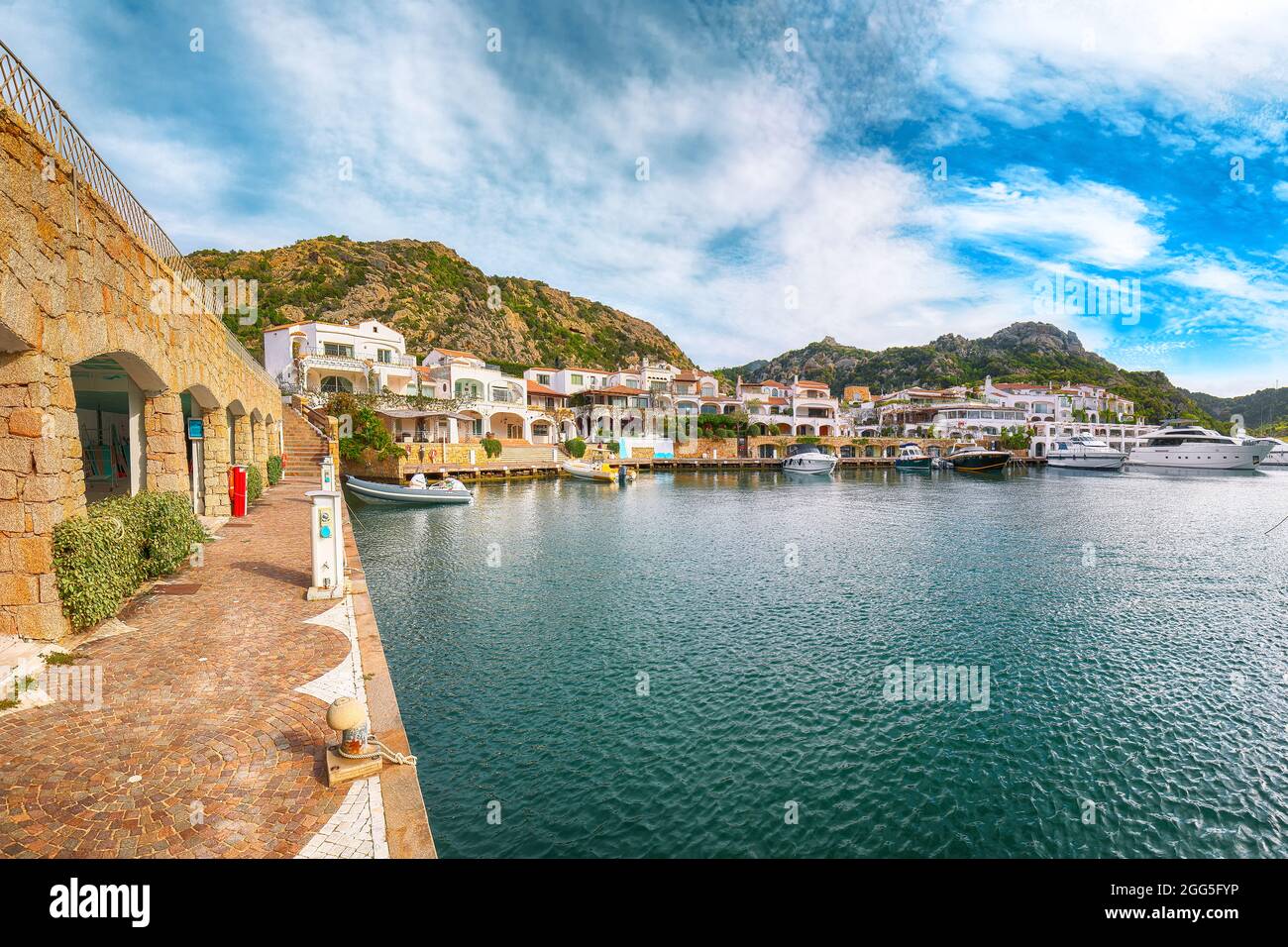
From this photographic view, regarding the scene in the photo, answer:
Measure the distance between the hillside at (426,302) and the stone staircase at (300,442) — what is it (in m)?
34.2

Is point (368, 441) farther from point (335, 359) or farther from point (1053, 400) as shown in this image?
point (1053, 400)

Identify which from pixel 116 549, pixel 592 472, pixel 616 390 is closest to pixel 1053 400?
pixel 616 390

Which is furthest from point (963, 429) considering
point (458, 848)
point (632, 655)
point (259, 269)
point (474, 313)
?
point (259, 269)

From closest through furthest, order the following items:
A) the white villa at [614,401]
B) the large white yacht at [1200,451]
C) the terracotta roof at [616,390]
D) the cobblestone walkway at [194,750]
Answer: the cobblestone walkway at [194,750]
the white villa at [614,401]
the large white yacht at [1200,451]
the terracotta roof at [616,390]

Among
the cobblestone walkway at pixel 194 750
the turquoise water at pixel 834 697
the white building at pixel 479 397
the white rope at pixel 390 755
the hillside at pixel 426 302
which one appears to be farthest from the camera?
the hillside at pixel 426 302

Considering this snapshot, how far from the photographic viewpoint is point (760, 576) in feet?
59.2

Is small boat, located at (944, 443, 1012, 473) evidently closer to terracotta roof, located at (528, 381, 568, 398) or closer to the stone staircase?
terracotta roof, located at (528, 381, 568, 398)

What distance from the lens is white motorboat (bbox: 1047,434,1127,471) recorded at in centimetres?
7331

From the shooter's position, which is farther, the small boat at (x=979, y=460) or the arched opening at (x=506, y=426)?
the small boat at (x=979, y=460)

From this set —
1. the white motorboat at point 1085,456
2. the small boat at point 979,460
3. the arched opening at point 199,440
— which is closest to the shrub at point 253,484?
the arched opening at point 199,440

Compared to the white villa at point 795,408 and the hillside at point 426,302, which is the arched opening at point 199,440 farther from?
the white villa at point 795,408

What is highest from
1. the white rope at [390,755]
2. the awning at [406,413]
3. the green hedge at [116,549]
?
the awning at [406,413]

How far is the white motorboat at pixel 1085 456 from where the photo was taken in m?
73.3
